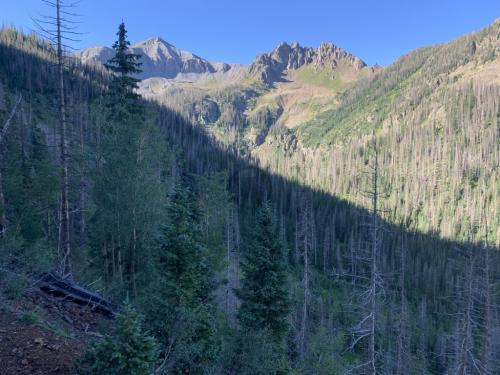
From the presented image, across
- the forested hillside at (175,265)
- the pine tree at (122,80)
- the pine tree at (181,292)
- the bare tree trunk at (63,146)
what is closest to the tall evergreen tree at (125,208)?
the forested hillside at (175,265)

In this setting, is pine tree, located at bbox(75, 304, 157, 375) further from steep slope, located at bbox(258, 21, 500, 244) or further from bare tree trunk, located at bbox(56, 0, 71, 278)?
steep slope, located at bbox(258, 21, 500, 244)

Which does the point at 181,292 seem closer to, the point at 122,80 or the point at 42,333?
the point at 42,333

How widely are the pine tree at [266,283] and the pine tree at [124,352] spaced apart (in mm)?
13339

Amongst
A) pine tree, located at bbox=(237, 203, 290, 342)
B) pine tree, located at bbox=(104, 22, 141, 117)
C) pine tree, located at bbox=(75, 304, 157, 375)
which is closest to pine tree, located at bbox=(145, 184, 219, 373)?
pine tree, located at bbox=(75, 304, 157, 375)

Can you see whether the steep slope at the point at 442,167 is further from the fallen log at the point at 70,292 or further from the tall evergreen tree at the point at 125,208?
the fallen log at the point at 70,292

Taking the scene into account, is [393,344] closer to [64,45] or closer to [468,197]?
[64,45]

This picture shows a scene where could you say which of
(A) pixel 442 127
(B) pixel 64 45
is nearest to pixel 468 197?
(A) pixel 442 127

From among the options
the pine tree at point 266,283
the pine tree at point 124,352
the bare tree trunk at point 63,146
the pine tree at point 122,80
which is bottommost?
the pine tree at point 266,283

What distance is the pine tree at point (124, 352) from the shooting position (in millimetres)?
6582

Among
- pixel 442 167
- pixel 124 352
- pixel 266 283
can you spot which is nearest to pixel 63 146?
pixel 124 352

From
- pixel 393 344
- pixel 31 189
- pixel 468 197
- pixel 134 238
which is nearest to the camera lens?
pixel 134 238

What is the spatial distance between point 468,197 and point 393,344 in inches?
4385

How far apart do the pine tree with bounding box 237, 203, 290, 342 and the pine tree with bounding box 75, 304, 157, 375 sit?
13339mm

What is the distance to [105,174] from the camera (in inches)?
739
